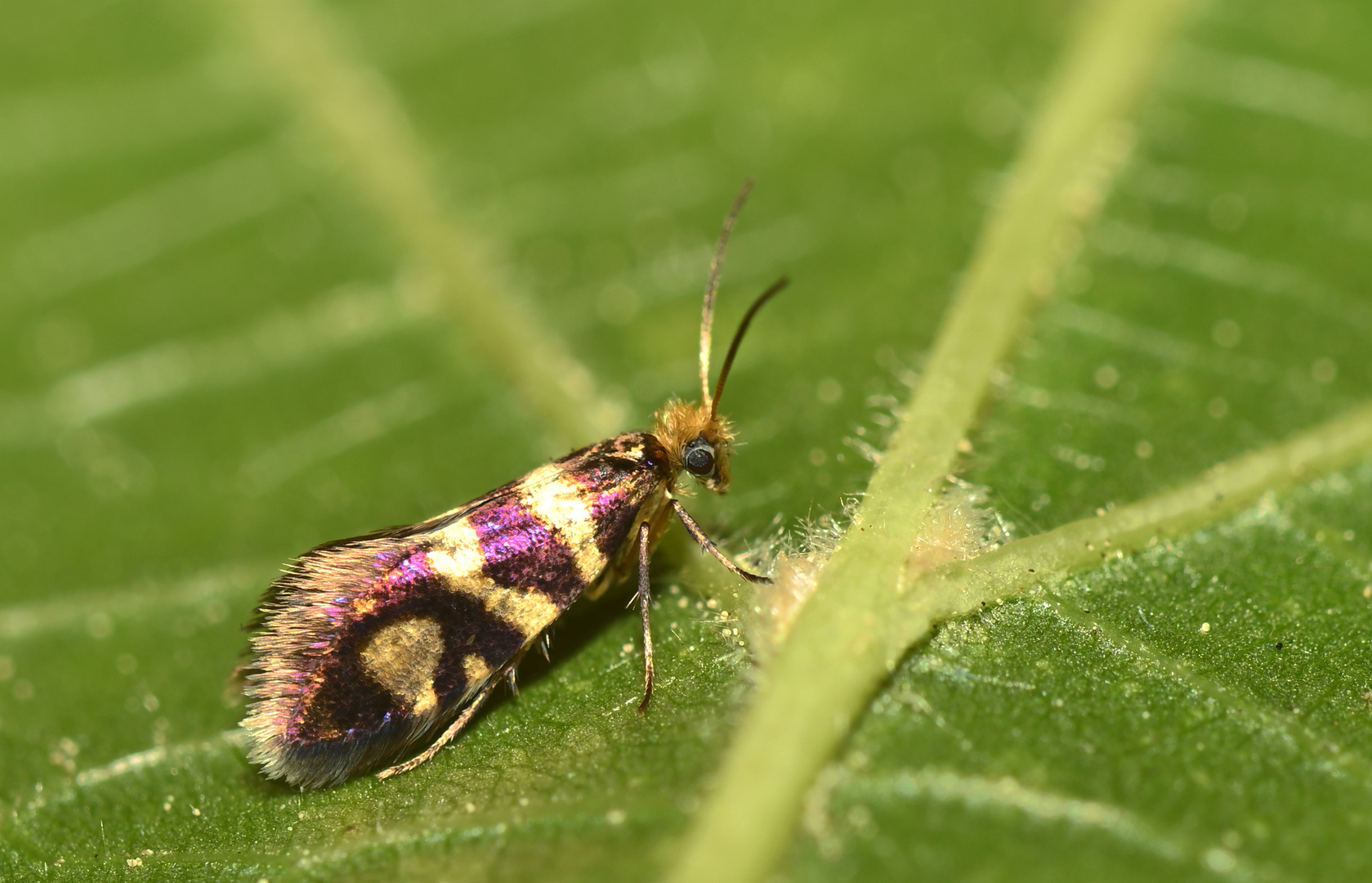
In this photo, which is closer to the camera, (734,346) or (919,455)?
(919,455)

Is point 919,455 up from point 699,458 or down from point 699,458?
down

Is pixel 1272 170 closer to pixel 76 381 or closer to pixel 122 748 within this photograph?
pixel 122 748

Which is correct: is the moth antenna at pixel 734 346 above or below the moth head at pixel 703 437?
above

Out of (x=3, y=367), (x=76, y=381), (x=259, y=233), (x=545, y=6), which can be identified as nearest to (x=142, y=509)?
(x=76, y=381)

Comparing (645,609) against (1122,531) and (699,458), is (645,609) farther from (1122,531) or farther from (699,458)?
(1122,531)

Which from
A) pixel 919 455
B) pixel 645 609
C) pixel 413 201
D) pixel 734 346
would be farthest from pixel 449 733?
pixel 413 201

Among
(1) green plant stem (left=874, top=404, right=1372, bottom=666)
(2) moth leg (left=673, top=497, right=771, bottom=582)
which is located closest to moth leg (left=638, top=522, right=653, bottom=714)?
(2) moth leg (left=673, top=497, right=771, bottom=582)

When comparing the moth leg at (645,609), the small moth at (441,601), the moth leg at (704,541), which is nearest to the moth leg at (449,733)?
the small moth at (441,601)

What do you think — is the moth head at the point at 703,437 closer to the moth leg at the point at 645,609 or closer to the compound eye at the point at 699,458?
the compound eye at the point at 699,458
